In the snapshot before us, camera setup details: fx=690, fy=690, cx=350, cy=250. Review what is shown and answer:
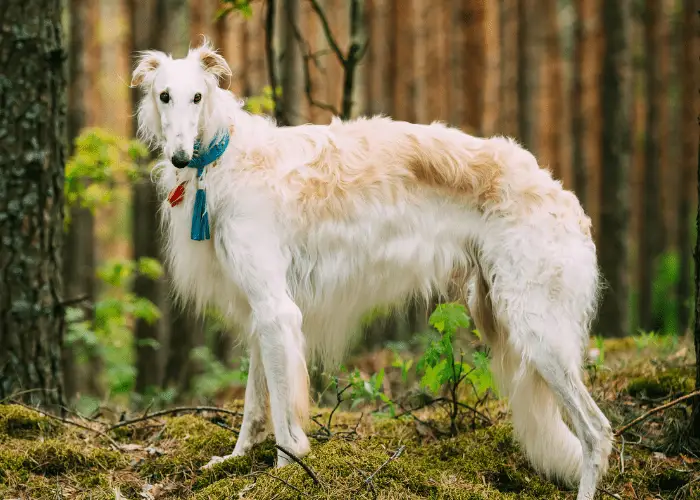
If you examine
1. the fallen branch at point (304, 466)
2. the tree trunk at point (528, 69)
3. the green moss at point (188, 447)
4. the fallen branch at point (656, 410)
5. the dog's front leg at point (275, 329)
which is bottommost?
the green moss at point (188, 447)

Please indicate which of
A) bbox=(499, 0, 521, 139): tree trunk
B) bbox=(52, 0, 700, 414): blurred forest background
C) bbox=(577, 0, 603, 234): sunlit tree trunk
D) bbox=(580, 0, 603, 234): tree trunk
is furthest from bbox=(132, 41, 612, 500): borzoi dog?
bbox=(580, 0, 603, 234): tree trunk

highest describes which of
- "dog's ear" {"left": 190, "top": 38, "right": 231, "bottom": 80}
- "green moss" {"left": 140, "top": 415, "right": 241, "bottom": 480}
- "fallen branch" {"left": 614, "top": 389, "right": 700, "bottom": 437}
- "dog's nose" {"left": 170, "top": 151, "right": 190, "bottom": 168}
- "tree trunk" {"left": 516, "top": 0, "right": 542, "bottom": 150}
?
"tree trunk" {"left": 516, "top": 0, "right": 542, "bottom": 150}

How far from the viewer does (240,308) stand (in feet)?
12.5

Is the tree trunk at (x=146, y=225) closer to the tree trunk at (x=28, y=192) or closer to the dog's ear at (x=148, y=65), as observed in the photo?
the tree trunk at (x=28, y=192)

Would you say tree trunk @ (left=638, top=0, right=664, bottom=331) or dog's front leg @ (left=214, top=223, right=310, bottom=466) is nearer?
dog's front leg @ (left=214, top=223, right=310, bottom=466)

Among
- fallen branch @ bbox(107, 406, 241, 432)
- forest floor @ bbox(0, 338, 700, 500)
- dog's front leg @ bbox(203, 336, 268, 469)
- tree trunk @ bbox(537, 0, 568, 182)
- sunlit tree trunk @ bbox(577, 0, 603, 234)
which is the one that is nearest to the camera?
forest floor @ bbox(0, 338, 700, 500)

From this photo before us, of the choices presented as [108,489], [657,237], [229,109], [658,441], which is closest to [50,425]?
[108,489]

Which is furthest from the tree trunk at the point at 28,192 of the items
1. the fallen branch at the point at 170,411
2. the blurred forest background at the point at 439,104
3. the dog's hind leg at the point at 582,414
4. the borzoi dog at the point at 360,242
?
the dog's hind leg at the point at 582,414

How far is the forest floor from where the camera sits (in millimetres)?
3379

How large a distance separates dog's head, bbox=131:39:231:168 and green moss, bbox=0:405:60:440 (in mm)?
1759

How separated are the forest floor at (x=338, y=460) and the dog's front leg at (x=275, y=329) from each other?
0.66 feet

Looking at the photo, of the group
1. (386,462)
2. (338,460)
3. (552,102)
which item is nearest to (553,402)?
(386,462)

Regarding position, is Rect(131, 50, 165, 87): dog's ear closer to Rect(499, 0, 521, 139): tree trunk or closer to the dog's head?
the dog's head

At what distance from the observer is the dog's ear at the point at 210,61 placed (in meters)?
3.64
